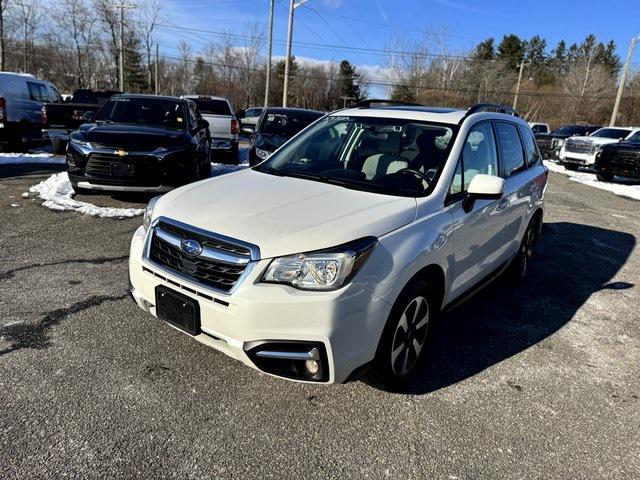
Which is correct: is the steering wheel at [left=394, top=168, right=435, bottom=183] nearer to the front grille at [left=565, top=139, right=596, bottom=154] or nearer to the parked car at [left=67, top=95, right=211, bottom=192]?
the parked car at [left=67, top=95, right=211, bottom=192]

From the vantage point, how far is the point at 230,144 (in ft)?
42.5

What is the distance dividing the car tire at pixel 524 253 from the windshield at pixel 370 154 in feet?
6.61

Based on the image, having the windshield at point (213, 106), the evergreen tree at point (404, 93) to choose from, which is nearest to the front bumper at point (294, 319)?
the windshield at point (213, 106)

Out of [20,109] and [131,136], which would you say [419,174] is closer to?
[131,136]

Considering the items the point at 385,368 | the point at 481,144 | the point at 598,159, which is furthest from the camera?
the point at 598,159

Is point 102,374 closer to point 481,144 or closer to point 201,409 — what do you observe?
point 201,409

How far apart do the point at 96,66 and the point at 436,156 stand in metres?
77.0

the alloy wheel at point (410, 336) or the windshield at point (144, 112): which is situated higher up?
the windshield at point (144, 112)

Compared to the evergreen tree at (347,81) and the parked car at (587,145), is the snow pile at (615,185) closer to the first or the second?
the parked car at (587,145)

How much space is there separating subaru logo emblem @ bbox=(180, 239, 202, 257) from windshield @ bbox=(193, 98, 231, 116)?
11776 millimetres

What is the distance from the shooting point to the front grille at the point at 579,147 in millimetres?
19328

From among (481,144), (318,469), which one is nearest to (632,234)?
(481,144)

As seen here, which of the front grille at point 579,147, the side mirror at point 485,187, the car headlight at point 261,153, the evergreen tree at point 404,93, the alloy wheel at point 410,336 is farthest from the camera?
the evergreen tree at point 404,93

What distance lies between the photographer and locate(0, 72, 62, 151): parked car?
40.2 feet
